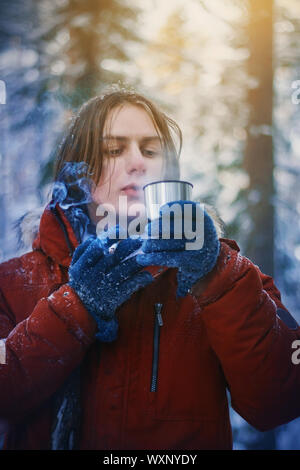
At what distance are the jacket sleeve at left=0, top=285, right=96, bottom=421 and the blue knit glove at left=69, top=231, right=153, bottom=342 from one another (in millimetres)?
38

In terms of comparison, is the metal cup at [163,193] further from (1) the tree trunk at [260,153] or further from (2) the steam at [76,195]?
(1) the tree trunk at [260,153]

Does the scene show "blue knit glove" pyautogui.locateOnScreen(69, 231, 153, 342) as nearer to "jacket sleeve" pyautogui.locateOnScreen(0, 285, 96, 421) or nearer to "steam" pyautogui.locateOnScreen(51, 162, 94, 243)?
"jacket sleeve" pyautogui.locateOnScreen(0, 285, 96, 421)

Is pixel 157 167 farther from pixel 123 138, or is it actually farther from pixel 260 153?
pixel 260 153

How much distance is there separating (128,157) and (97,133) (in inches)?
6.1

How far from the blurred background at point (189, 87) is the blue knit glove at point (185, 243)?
1.98 feet

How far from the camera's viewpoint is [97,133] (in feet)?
4.05

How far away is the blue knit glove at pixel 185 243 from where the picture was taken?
0.83 meters

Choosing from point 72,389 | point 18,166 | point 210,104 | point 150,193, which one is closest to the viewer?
point 150,193

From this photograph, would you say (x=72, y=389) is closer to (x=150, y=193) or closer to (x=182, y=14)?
(x=150, y=193)

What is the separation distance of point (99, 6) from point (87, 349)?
1295 millimetres

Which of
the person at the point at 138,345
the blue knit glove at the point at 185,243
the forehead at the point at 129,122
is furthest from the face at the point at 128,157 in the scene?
the blue knit glove at the point at 185,243

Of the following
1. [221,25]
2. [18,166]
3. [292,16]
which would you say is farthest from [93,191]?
[292,16]

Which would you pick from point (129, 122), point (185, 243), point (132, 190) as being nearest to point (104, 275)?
point (185, 243)
